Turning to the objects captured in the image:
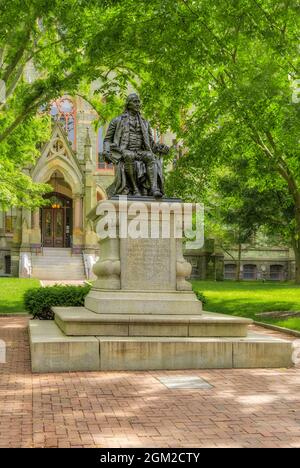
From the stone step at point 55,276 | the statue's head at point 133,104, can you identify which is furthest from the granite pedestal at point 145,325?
the stone step at point 55,276

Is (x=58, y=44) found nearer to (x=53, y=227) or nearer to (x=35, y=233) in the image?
(x=35, y=233)

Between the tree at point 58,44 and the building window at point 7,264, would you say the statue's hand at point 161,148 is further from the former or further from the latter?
the building window at point 7,264

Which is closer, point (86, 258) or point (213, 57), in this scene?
point (213, 57)

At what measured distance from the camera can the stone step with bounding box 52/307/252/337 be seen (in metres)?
9.55

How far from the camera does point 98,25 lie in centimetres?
1733

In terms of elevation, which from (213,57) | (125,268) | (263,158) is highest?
(213,57)

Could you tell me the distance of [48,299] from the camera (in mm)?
14312

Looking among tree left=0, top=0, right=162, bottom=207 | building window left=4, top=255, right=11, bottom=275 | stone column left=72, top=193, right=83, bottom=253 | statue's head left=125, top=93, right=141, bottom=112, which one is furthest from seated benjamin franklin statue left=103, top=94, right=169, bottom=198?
building window left=4, top=255, right=11, bottom=275

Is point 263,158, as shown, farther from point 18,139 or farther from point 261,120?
point 18,139

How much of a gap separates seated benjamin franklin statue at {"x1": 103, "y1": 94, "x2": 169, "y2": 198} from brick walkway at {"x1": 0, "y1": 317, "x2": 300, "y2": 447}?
155 inches

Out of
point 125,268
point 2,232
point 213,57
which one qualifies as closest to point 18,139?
point 213,57

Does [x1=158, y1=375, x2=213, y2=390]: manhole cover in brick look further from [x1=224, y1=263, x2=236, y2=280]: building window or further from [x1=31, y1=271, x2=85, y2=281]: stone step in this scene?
[x1=224, y1=263, x2=236, y2=280]: building window

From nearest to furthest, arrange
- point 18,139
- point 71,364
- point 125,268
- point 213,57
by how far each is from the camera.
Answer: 1. point 71,364
2. point 125,268
3. point 213,57
4. point 18,139

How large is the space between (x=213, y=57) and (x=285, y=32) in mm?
3395
